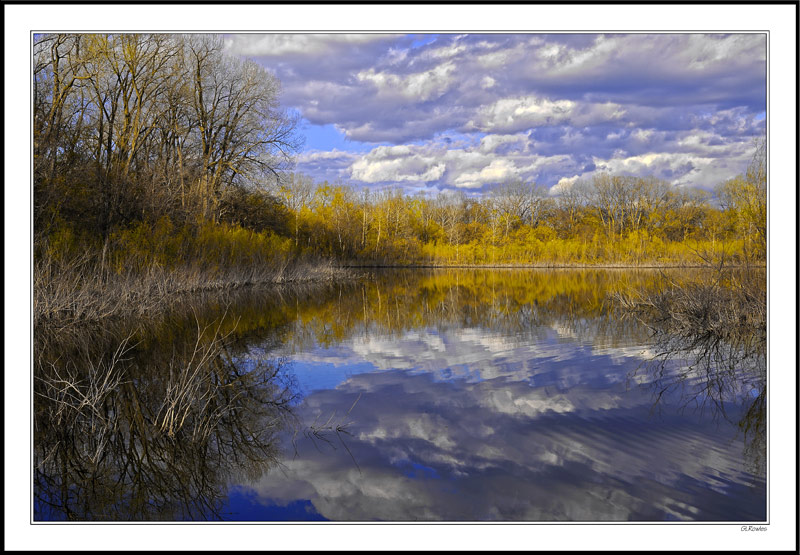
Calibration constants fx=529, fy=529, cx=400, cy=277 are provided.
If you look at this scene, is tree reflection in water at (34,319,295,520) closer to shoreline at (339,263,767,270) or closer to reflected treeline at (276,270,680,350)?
reflected treeline at (276,270,680,350)

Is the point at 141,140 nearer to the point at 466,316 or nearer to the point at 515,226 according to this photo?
the point at 466,316

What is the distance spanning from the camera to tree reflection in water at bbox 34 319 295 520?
142 inches

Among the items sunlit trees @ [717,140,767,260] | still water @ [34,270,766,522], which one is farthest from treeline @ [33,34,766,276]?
still water @ [34,270,766,522]

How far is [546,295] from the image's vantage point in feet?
67.0

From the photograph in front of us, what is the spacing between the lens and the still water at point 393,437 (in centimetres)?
363

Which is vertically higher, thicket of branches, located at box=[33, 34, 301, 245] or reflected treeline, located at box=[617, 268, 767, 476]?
thicket of branches, located at box=[33, 34, 301, 245]

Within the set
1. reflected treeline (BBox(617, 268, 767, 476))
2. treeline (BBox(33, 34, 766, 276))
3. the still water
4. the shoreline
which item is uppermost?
treeline (BBox(33, 34, 766, 276))

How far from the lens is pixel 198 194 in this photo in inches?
893

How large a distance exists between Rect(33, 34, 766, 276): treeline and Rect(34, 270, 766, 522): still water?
5.40m

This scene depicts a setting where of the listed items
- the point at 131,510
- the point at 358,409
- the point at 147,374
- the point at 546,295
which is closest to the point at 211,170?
the point at 546,295

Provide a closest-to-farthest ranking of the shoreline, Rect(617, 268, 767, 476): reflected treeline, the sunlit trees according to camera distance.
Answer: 1. Rect(617, 268, 767, 476): reflected treeline
2. the sunlit trees
3. the shoreline

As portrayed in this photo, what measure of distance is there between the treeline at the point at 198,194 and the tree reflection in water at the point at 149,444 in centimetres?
695

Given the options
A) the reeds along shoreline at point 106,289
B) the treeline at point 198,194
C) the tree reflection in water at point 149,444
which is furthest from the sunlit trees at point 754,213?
the reeds along shoreline at point 106,289

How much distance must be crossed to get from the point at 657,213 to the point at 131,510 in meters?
66.1
